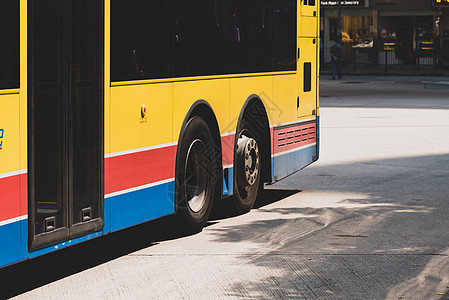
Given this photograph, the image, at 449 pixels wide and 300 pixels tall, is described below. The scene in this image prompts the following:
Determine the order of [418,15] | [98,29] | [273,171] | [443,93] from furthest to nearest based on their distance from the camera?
[418,15] < [443,93] < [273,171] < [98,29]

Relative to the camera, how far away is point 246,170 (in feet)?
35.1

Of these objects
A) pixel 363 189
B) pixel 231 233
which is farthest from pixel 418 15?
pixel 231 233

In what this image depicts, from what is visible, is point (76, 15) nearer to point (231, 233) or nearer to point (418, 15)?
point (231, 233)

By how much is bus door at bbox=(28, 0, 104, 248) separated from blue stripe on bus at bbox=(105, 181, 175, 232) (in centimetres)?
22

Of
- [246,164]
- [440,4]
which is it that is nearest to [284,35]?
[246,164]

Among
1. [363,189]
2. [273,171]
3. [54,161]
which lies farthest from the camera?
[363,189]

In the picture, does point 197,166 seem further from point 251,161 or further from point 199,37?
point 251,161

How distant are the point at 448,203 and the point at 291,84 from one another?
223 cm

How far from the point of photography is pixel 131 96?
818 cm

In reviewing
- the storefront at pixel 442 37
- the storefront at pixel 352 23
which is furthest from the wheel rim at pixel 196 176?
the storefront at pixel 352 23

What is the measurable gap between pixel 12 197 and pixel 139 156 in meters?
1.82

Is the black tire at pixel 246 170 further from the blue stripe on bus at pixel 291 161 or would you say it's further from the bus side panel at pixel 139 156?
the bus side panel at pixel 139 156

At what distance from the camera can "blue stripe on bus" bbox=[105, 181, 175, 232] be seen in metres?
8.02

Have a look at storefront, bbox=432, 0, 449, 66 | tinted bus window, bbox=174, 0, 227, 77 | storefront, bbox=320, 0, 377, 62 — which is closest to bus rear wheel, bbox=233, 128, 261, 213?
tinted bus window, bbox=174, 0, 227, 77
